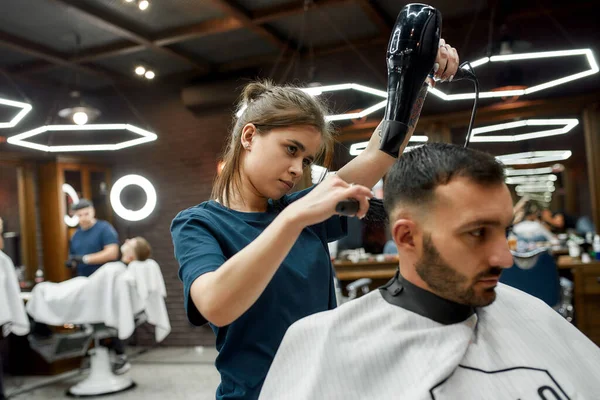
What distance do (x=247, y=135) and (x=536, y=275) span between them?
3.32 m

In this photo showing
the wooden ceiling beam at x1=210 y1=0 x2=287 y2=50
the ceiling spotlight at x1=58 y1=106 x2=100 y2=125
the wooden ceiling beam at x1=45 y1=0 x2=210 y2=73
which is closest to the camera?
the wooden ceiling beam at x1=45 y1=0 x2=210 y2=73

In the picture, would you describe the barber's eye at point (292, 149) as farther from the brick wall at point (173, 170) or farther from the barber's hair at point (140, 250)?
the brick wall at point (173, 170)

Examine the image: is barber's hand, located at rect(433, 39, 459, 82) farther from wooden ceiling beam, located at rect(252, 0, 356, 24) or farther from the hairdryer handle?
wooden ceiling beam, located at rect(252, 0, 356, 24)

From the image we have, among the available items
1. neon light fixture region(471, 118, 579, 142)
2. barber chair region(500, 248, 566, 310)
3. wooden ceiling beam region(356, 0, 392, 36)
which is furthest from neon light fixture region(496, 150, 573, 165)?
barber chair region(500, 248, 566, 310)

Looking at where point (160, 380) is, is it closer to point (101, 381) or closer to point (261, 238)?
point (101, 381)

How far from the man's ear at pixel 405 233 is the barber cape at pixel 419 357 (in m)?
0.09

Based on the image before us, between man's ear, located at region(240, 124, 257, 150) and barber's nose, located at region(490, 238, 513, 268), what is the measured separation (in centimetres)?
52

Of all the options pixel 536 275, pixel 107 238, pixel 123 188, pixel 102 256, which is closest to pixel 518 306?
pixel 536 275

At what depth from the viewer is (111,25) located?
480 cm

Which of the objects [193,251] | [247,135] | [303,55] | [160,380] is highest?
[303,55]

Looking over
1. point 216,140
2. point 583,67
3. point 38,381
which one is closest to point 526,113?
point 583,67

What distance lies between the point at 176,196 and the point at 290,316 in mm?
5909

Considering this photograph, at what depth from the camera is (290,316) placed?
1049 millimetres

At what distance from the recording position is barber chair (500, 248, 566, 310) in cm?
379
